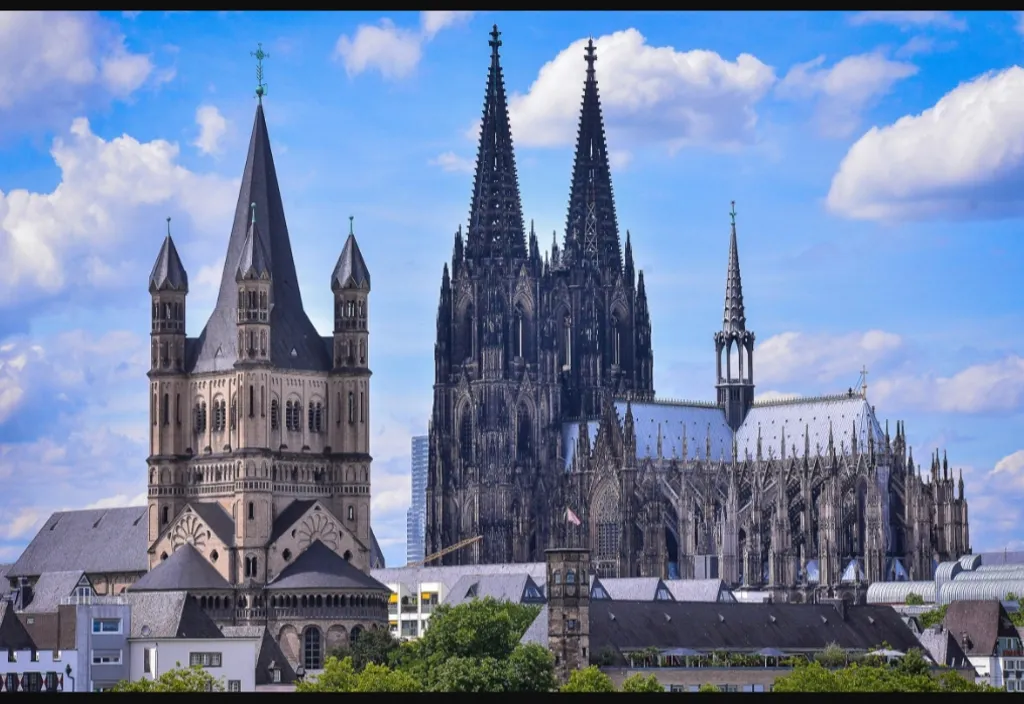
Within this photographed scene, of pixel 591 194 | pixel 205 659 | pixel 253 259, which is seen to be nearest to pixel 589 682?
pixel 205 659

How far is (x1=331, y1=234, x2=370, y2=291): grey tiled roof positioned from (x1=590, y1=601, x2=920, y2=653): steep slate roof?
28.9 m

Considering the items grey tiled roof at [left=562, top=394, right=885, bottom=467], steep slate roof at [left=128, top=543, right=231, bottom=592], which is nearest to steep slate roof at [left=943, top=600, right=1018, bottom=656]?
grey tiled roof at [left=562, top=394, right=885, bottom=467]

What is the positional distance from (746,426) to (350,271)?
54.8 meters

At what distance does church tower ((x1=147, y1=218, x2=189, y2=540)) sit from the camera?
127875 millimetres

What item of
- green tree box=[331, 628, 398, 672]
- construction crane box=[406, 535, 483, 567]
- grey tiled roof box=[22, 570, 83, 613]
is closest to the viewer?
grey tiled roof box=[22, 570, 83, 613]

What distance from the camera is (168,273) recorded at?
129 meters

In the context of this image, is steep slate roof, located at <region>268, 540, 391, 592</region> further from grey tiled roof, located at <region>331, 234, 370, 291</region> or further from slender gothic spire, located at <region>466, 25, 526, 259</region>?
slender gothic spire, located at <region>466, 25, 526, 259</region>

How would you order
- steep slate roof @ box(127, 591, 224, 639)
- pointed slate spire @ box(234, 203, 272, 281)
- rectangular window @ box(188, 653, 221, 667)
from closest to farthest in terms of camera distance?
1. rectangular window @ box(188, 653, 221, 667)
2. steep slate roof @ box(127, 591, 224, 639)
3. pointed slate spire @ box(234, 203, 272, 281)

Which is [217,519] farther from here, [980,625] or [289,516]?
[980,625]
